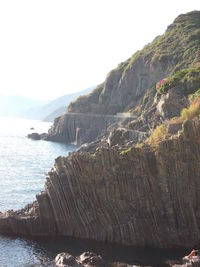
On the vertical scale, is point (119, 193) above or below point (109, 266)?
above

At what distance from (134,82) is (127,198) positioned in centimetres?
11349

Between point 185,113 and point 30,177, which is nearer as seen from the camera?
point 185,113

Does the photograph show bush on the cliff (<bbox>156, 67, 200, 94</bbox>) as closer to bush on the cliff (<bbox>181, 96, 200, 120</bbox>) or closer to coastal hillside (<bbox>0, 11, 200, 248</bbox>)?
bush on the cliff (<bbox>181, 96, 200, 120</bbox>)

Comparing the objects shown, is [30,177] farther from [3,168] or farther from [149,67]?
[149,67]

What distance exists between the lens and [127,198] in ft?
167

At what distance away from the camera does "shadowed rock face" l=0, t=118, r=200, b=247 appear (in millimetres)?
49062

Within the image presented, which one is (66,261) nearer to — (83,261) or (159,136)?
(83,261)

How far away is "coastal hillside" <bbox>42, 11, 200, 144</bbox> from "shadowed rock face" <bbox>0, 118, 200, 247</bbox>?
80.1m

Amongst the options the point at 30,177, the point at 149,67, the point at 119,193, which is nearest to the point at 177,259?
the point at 119,193

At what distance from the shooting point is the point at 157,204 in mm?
49875

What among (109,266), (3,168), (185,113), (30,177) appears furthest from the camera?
(3,168)

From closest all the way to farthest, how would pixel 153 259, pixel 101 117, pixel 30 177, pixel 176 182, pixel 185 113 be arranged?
pixel 153 259 < pixel 176 182 < pixel 185 113 < pixel 30 177 < pixel 101 117

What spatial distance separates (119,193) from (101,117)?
378 ft

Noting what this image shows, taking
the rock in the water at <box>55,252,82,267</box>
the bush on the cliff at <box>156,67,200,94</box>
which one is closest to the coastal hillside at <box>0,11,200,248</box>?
the rock in the water at <box>55,252,82,267</box>
